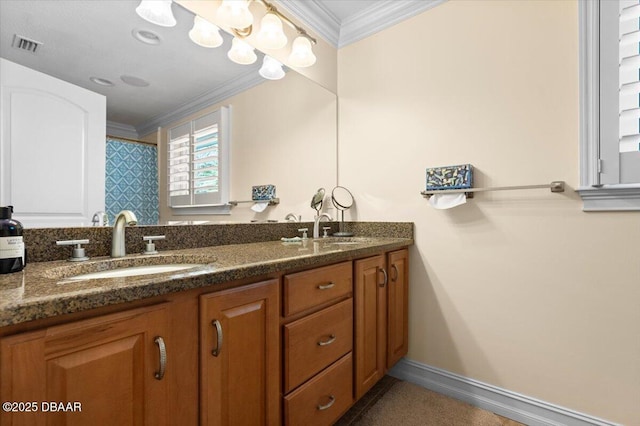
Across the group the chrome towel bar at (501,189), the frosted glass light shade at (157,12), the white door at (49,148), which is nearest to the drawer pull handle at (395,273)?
the chrome towel bar at (501,189)

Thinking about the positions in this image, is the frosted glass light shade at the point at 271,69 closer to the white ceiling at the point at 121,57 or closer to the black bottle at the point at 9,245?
the white ceiling at the point at 121,57

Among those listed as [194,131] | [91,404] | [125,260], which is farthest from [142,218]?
[91,404]

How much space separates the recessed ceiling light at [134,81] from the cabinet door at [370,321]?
1.23 meters

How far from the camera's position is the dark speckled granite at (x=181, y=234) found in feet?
3.28

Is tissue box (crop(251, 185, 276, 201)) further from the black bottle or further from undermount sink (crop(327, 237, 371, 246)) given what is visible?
the black bottle

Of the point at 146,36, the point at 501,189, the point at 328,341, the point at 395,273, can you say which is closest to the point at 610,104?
the point at 501,189

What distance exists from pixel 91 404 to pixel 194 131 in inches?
46.6

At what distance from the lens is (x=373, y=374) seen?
5.19ft

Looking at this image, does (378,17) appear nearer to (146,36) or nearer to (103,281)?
(146,36)

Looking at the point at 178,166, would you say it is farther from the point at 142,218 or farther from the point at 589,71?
the point at 589,71

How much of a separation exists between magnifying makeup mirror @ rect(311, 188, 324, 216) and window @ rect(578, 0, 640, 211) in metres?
1.45

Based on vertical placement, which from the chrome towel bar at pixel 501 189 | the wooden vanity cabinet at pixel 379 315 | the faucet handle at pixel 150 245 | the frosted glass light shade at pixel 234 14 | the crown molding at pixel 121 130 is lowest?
the wooden vanity cabinet at pixel 379 315

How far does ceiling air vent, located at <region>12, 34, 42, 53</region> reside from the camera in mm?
957

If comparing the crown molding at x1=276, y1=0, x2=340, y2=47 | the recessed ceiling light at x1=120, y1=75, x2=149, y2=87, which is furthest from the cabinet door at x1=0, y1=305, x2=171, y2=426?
the crown molding at x1=276, y1=0, x2=340, y2=47
